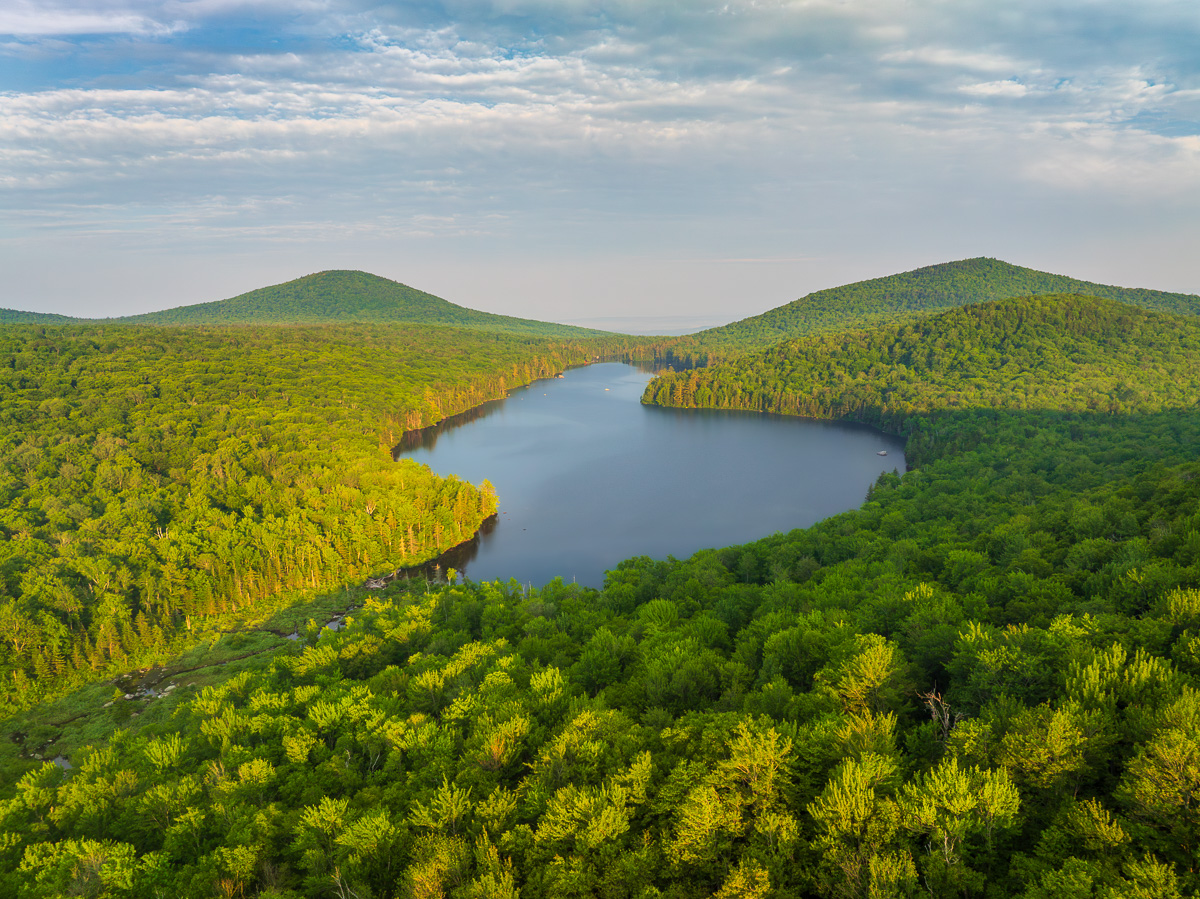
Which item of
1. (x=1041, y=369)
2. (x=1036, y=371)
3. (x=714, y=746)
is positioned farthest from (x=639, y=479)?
(x=1041, y=369)

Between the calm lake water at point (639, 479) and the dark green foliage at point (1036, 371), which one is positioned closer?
the calm lake water at point (639, 479)

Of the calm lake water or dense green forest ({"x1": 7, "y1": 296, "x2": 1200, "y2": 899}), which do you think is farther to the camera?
the calm lake water

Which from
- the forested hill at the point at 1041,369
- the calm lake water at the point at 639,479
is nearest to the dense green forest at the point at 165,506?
the calm lake water at the point at 639,479

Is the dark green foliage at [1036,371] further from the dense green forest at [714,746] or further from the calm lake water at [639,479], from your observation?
the dense green forest at [714,746]

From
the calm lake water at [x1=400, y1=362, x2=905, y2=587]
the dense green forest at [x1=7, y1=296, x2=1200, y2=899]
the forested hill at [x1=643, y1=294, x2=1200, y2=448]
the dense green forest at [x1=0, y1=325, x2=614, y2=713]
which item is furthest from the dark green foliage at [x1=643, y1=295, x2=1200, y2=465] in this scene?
the dense green forest at [x1=0, y1=325, x2=614, y2=713]

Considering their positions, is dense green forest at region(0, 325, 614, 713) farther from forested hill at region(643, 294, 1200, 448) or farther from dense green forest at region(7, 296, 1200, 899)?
forested hill at region(643, 294, 1200, 448)

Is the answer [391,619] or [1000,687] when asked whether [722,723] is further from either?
[391,619]
